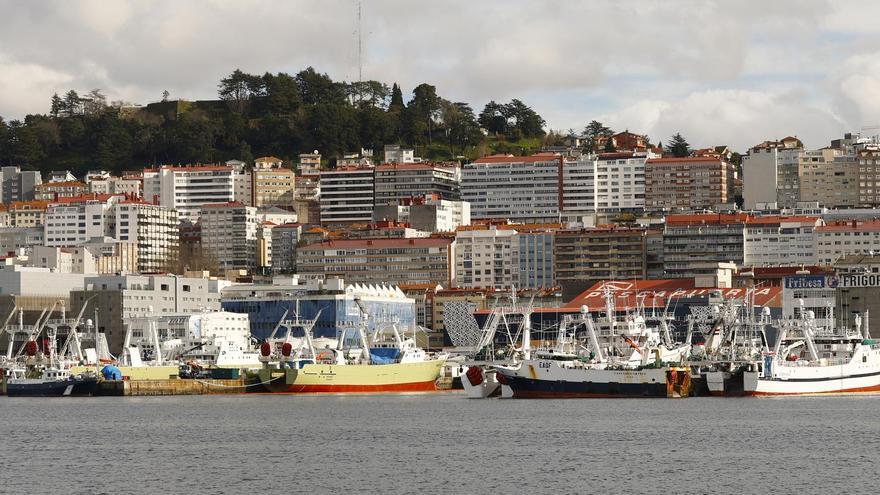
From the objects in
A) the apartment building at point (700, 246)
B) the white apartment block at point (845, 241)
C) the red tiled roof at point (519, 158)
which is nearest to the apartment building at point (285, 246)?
the red tiled roof at point (519, 158)

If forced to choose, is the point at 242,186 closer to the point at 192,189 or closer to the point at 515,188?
the point at 192,189

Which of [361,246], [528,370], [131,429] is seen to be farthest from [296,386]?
[361,246]

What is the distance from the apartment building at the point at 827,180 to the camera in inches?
7254

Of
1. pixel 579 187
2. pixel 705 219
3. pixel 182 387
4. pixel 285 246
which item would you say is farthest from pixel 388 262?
pixel 182 387

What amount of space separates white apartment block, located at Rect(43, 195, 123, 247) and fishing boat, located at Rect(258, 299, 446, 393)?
80.6 m

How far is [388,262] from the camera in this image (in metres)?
164

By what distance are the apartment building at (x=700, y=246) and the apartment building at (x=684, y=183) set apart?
22.0 m

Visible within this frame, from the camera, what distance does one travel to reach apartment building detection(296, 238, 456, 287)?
535ft

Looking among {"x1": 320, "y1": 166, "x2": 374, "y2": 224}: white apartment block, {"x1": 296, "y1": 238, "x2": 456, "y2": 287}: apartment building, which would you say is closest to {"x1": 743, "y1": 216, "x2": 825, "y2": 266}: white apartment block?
{"x1": 296, "y1": 238, "x2": 456, "y2": 287}: apartment building

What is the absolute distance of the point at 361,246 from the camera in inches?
6476

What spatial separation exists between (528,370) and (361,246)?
79064 mm

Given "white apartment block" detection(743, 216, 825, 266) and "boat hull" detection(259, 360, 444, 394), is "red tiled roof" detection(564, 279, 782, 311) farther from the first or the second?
"boat hull" detection(259, 360, 444, 394)

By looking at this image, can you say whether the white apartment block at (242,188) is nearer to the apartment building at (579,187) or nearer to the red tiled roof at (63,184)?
the red tiled roof at (63,184)

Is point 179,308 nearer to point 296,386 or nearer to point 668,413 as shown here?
point 296,386
